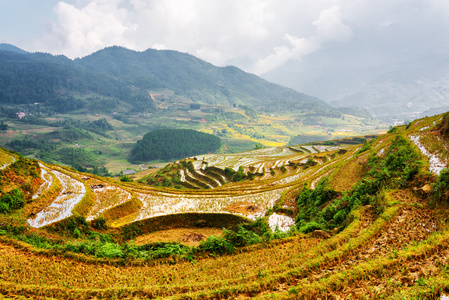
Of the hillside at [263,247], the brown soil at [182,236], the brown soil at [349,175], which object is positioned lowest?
the brown soil at [182,236]

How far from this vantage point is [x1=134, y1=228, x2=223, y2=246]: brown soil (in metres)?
15.3

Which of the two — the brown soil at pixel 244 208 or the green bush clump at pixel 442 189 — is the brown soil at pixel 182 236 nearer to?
the brown soil at pixel 244 208

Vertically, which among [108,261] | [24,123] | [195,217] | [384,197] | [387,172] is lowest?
[195,217]

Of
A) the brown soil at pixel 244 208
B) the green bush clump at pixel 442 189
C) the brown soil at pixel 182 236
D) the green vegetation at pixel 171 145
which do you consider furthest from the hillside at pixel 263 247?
the green vegetation at pixel 171 145

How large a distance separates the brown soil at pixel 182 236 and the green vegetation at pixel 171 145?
401ft

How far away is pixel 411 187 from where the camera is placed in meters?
9.98

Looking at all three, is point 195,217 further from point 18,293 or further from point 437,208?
point 437,208

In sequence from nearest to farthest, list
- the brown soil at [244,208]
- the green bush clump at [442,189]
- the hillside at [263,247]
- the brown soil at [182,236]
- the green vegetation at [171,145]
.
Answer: the hillside at [263,247] < the green bush clump at [442,189] < the brown soil at [182,236] < the brown soil at [244,208] < the green vegetation at [171,145]

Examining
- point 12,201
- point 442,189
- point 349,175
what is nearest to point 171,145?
point 12,201

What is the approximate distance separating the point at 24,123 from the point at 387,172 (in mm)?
252096

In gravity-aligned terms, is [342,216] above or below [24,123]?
below

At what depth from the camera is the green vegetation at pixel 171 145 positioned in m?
132

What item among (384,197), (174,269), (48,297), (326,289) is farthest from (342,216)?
(48,297)

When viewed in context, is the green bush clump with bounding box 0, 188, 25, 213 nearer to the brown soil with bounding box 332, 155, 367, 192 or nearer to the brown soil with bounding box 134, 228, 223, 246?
the brown soil with bounding box 134, 228, 223, 246
